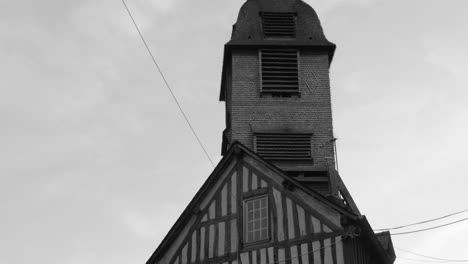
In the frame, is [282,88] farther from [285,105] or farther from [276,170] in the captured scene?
[276,170]

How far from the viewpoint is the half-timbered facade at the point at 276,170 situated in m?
15.8

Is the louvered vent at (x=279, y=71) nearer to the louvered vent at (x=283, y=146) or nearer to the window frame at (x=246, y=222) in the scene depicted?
the louvered vent at (x=283, y=146)

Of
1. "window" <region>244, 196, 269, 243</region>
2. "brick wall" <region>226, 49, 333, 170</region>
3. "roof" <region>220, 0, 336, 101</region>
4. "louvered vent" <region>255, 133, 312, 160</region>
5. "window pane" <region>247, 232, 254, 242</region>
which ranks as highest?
"roof" <region>220, 0, 336, 101</region>

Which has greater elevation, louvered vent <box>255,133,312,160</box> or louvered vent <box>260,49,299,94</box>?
louvered vent <box>260,49,299,94</box>

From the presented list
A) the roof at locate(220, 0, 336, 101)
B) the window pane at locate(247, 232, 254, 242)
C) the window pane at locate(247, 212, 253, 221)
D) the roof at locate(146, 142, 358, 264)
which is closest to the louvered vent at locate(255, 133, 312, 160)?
the roof at locate(220, 0, 336, 101)

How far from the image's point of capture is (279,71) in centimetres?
2119

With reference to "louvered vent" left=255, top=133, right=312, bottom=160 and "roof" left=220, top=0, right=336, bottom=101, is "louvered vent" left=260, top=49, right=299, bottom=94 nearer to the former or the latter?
"roof" left=220, top=0, right=336, bottom=101

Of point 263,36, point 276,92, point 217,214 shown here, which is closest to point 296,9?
point 263,36

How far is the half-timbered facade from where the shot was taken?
52.0 feet

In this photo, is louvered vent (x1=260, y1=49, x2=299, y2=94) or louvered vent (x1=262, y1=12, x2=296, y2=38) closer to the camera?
louvered vent (x1=260, y1=49, x2=299, y2=94)

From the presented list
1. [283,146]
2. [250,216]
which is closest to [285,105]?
[283,146]

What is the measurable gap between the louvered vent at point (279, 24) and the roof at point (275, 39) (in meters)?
0.11

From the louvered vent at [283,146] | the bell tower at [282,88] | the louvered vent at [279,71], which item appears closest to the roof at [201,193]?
the bell tower at [282,88]

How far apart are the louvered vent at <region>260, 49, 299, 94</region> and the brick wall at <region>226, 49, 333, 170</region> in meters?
0.15
